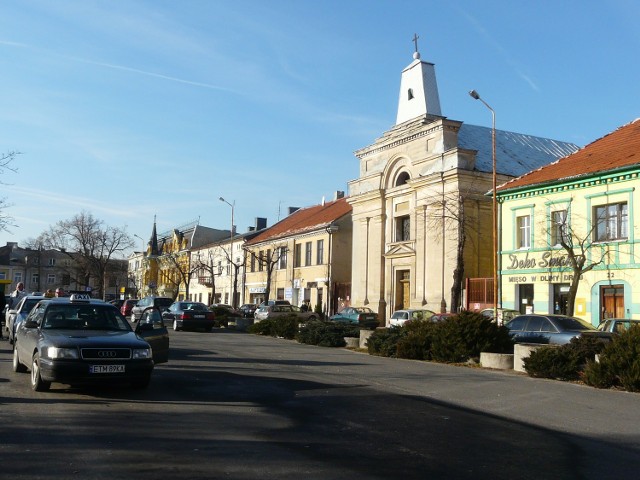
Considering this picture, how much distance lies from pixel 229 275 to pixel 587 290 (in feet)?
162

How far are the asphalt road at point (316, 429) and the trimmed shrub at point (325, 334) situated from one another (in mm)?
10009

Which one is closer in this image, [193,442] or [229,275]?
[193,442]

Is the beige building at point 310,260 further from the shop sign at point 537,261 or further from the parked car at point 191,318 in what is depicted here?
the shop sign at point 537,261

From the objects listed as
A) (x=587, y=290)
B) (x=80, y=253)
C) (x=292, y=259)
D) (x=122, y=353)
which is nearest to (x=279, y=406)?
(x=122, y=353)

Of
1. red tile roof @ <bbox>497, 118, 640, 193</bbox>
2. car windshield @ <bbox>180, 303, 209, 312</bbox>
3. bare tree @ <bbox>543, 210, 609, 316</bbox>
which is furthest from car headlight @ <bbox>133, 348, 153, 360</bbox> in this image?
car windshield @ <bbox>180, 303, 209, 312</bbox>

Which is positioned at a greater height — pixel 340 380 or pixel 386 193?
pixel 386 193

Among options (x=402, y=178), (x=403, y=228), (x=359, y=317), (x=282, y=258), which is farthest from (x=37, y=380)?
(x=282, y=258)

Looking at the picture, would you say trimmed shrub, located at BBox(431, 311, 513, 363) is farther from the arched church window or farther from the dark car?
the arched church window

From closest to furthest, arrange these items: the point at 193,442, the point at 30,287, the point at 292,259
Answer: the point at 193,442
the point at 292,259
the point at 30,287

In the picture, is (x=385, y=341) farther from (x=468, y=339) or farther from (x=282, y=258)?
(x=282, y=258)

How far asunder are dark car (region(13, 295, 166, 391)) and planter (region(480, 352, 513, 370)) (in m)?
9.73

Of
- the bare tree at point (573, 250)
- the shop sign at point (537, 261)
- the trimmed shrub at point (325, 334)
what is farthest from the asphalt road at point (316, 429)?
the shop sign at point (537, 261)

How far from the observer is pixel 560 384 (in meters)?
14.5

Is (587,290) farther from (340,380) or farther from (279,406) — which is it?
(279,406)
